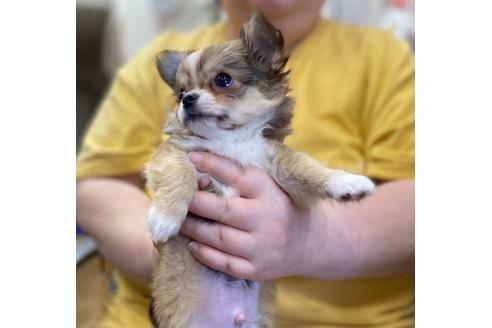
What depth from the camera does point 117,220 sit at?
1.02 m

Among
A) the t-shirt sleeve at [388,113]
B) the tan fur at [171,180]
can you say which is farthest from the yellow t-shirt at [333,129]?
the tan fur at [171,180]

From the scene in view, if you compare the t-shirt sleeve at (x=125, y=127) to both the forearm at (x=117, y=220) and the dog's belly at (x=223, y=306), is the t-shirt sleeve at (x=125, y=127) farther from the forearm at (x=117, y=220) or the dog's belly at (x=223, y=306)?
the dog's belly at (x=223, y=306)

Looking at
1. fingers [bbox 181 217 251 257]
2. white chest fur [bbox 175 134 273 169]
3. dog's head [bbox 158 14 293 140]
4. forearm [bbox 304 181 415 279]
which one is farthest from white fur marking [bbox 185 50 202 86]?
forearm [bbox 304 181 415 279]

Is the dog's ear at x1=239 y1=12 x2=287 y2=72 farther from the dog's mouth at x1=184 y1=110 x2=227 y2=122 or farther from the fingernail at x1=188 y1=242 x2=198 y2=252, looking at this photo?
the fingernail at x1=188 y1=242 x2=198 y2=252

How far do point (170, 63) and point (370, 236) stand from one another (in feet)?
1.66

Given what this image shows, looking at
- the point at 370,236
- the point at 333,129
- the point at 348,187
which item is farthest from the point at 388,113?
the point at 348,187

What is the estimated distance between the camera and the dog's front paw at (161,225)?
644mm

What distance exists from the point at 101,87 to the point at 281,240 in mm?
445

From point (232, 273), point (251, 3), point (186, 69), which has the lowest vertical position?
point (232, 273)

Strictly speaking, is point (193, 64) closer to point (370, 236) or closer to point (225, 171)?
point (225, 171)

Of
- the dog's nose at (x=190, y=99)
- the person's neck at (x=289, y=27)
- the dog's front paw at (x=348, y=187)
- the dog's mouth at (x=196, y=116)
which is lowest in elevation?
the dog's front paw at (x=348, y=187)

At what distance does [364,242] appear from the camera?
92 cm
